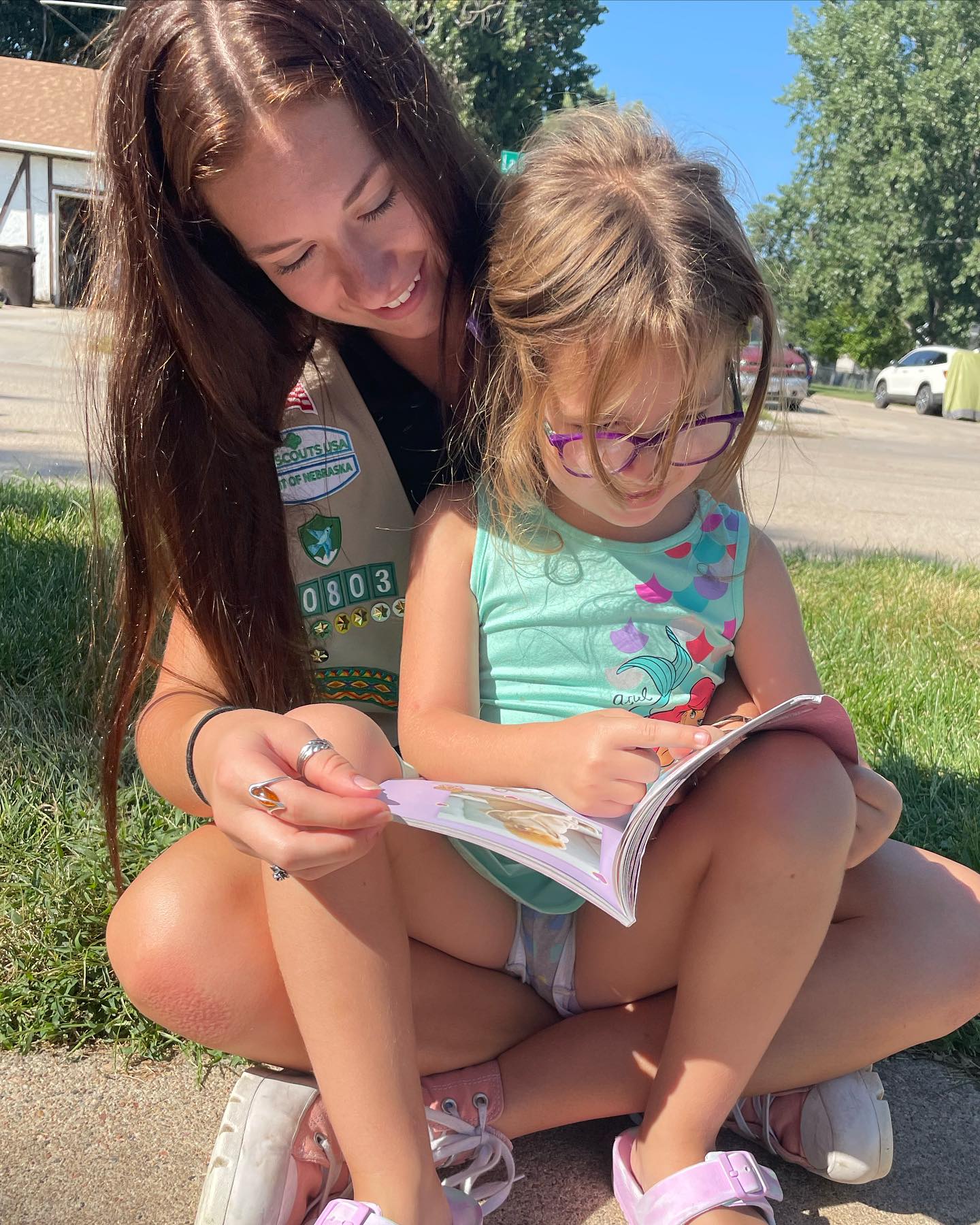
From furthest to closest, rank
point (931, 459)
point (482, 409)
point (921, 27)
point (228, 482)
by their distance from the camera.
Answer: point (921, 27) → point (931, 459) → point (228, 482) → point (482, 409)

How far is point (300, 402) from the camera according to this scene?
170 centimetres

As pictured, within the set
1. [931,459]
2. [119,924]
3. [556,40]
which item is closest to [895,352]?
[556,40]

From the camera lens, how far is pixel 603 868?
3.52 ft

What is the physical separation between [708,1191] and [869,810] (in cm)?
44

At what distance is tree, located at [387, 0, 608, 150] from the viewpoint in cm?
2106

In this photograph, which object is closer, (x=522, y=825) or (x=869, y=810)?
(x=522, y=825)

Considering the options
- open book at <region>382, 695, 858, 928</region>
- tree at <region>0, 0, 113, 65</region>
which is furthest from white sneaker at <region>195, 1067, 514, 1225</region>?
tree at <region>0, 0, 113, 65</region>

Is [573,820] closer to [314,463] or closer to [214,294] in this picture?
[314,463]

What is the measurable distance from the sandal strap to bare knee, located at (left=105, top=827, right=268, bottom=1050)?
48 centimetres

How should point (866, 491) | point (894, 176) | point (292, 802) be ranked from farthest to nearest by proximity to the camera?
point (894, 176), point (866, 491), point (292, 802)

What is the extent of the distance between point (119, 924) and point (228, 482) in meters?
0.59

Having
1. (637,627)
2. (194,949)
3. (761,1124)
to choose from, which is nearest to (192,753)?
(194,949)

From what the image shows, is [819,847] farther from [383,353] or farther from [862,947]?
[383,353]

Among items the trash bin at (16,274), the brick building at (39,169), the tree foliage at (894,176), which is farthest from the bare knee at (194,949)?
the tree foliage at (894,176)
